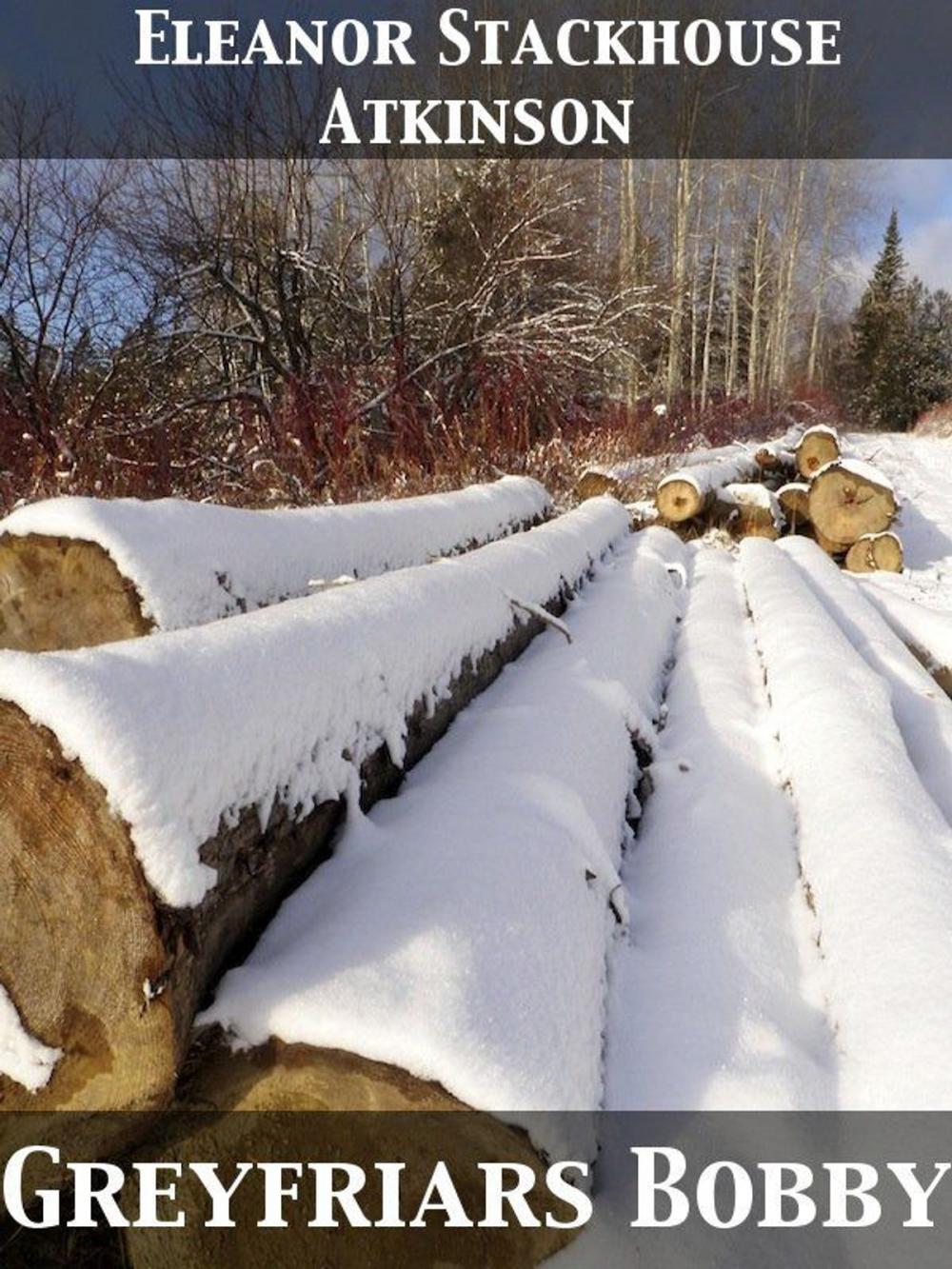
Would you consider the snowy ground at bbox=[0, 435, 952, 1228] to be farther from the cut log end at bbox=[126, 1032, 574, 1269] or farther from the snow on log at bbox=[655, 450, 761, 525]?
the snow on log at bbox=[655, 450, 761, 525]

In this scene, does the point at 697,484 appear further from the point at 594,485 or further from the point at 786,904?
the point at 786,904

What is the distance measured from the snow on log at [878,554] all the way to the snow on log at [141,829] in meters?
5.69

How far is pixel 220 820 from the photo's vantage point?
3.24 feet

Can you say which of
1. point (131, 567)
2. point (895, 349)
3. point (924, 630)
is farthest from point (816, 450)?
point (895, 349)

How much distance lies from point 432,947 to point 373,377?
6678 millimetres

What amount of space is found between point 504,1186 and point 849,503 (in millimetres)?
6088

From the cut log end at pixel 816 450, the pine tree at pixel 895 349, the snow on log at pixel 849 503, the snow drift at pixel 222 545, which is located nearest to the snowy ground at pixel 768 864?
the snow drift at pixel 222 545

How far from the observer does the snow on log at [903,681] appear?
6.96ft

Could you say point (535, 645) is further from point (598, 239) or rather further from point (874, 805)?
point (598, 239)

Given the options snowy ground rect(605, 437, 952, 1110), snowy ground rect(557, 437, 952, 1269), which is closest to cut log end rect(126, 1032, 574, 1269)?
snowy ground rect(557, 437, 952, 1269)

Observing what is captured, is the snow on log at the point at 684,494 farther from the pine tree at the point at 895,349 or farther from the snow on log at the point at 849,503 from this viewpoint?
the pine tree at the point at 895,349

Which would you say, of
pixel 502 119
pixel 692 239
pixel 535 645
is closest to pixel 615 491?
pixel 535 645

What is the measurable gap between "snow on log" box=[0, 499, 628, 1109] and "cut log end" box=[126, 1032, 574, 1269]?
9cm

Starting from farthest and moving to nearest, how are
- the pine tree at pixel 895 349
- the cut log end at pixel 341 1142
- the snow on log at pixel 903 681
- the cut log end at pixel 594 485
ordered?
the pine tree at pixel 895 349 < the cut log end at pixel 594 485 < the snow on log at pixel 903 681 < the cut log end at pixel 341 1142
